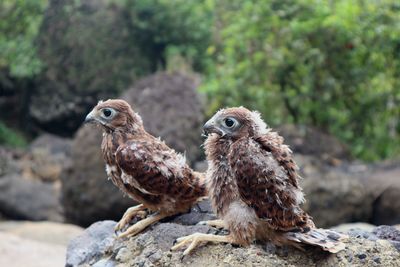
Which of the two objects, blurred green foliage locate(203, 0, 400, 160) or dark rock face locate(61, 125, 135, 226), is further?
blurred green foliage locate(203, 0, 400, 160)

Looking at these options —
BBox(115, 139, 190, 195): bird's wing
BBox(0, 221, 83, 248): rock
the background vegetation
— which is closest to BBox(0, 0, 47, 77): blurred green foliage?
the background vegetation

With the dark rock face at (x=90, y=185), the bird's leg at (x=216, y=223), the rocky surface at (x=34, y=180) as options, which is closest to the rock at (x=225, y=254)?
the bird's leg at (x=216, y=223)

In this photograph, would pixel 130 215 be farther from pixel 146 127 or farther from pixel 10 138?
pixel 10 138

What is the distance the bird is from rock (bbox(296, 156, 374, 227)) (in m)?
5.43

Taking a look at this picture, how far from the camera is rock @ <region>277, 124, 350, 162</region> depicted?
1054 cm

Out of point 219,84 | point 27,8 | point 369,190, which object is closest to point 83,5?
point 27,8

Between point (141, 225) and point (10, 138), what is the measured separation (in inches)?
571

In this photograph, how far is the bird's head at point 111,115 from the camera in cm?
408

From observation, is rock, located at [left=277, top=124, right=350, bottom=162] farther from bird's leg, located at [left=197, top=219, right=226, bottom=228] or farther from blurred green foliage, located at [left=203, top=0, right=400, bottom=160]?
bird's leg, located at [left=197, top=219, right=226, bottom=228]

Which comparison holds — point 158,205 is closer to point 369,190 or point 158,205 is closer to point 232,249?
point 232,249

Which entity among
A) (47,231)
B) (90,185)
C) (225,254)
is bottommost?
(225,254)

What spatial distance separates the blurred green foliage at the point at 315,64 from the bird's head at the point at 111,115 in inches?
270

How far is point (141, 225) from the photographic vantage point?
4133 mm

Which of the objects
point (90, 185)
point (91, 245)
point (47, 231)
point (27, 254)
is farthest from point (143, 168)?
point (47, 231)
